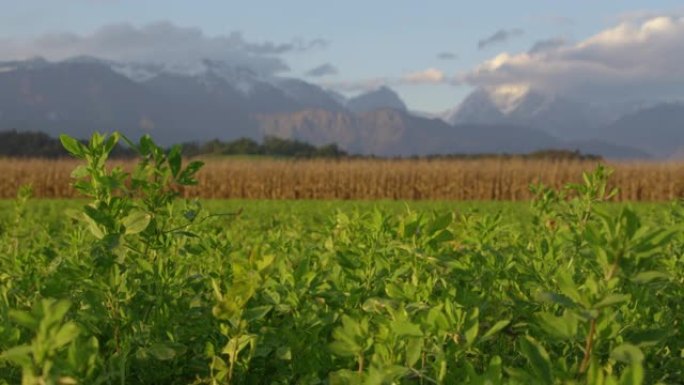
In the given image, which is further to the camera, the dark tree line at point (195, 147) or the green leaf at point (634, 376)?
the dark tree line at point (195, 147)

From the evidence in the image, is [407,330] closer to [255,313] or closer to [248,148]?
[255,313]

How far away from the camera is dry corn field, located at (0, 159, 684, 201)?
35.1 metres

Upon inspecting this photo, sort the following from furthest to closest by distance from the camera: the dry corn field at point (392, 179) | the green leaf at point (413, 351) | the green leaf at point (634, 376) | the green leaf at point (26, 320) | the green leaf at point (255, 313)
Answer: the dry corn field at point (392, 179) → the green leaf at point (255, 313) → the green leaf at point (413, 351) → the green leaf at point (26, 320) → the green leaf at point (634, 376)

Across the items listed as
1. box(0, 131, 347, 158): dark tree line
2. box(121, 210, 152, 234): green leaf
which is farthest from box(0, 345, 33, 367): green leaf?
box(0, 131, 347, 158): dark tree line

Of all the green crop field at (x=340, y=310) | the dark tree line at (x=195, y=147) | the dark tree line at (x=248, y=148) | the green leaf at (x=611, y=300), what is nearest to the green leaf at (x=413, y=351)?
the green crop field at (x=340, y=310)

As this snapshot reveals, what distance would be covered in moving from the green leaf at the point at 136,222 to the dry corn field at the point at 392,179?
3284 cm

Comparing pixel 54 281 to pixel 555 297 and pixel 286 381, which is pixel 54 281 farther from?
pixel 555 297

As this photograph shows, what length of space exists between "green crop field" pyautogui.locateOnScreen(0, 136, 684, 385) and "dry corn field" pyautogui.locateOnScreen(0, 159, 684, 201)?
3226 cm

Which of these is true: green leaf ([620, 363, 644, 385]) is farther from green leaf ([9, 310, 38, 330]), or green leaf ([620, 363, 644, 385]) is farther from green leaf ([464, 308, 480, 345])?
green leaf ([9, 310, 38, 330])

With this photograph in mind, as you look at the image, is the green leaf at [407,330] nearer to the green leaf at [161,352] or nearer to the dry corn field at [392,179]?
the green leaf at [161,352]

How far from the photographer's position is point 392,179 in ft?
118

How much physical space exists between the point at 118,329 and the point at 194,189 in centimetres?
3504

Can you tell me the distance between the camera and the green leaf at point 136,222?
1775mm

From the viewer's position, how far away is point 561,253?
2758 millimetres
